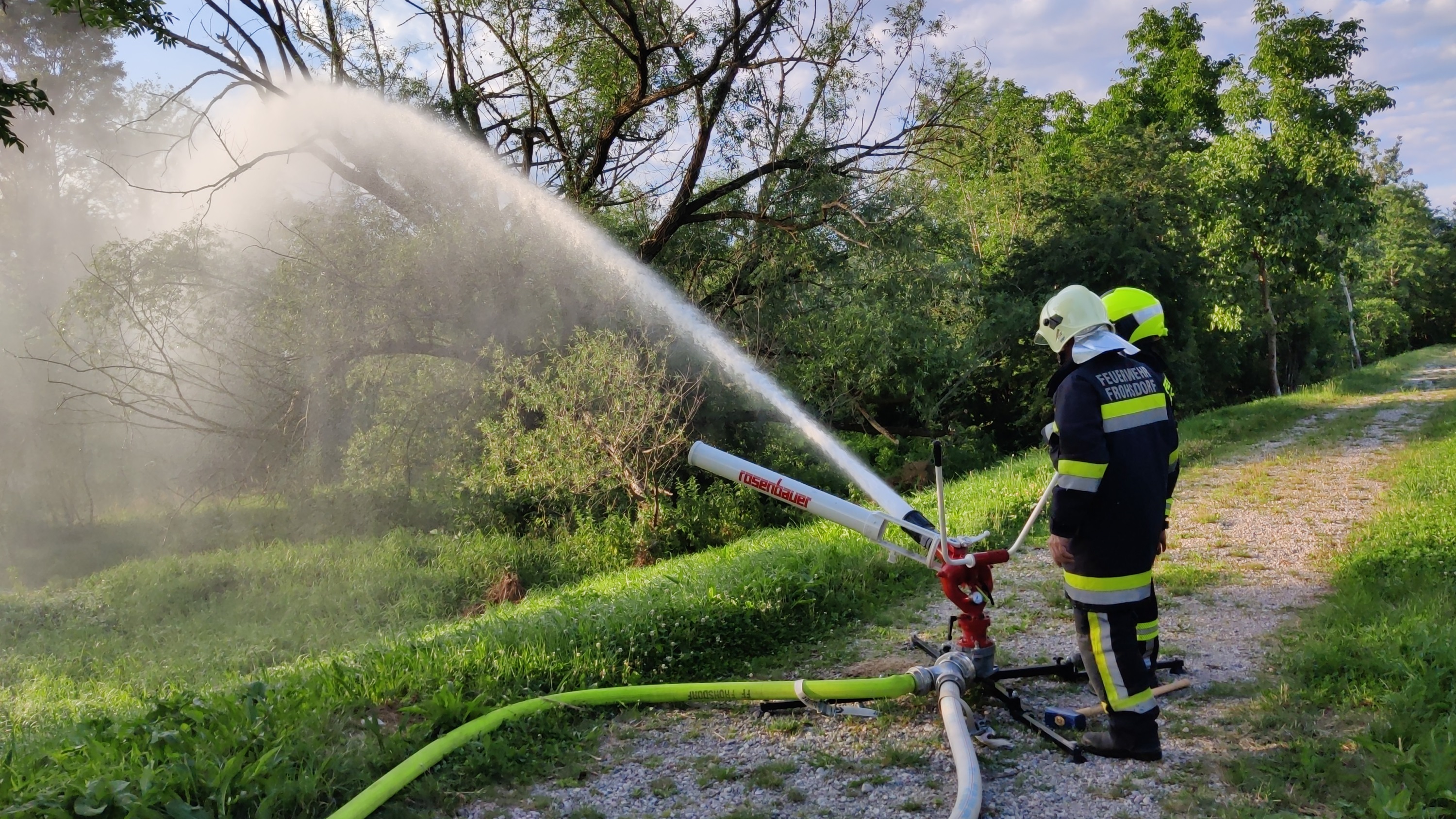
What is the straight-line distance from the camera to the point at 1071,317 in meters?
3.83

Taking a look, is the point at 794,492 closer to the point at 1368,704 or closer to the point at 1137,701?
the point at 1137,701

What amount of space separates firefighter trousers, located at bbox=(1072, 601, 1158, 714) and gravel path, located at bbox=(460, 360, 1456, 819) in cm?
27

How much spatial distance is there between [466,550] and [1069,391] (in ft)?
37.8

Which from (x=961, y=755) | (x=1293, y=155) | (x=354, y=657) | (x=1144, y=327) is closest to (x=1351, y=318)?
(x=1293, y=155)

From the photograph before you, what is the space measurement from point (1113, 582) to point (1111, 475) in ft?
1.47

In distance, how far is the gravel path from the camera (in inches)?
134

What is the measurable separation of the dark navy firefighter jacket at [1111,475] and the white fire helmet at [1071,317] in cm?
16

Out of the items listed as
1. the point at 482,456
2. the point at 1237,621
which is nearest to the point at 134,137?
the point at 482,456

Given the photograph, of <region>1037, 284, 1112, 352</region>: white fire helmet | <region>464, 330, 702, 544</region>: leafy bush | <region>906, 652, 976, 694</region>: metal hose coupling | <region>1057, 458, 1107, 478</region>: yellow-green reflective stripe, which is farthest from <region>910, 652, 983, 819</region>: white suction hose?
<region>464, 330, 702, 544</region>: leafy bush

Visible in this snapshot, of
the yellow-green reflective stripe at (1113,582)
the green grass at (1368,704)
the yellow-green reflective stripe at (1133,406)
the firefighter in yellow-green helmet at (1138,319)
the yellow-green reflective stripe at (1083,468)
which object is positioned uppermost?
the firefighter in yellow-green helmet at (1138,319)

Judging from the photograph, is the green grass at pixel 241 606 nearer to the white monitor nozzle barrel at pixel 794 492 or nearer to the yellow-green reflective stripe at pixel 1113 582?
the white monitor nozzle barrel at pixel 794 492

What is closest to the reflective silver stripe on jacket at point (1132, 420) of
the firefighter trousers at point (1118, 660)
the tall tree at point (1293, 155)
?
the firefighter trousers at point (1118, 660)

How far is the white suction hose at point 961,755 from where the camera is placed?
2.98 m

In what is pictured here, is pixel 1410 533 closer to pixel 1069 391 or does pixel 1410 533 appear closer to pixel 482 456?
pixel 1069 391
